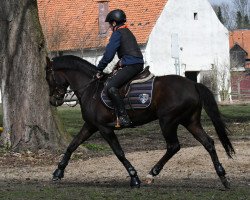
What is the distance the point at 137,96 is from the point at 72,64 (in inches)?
59.5

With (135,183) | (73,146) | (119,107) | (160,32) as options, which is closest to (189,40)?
(160,32)

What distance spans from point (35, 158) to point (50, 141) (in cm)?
87

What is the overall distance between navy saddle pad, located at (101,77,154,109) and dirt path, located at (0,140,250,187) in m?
1.65

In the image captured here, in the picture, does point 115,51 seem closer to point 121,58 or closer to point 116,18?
point 121,58

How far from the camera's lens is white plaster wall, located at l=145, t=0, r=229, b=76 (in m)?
58.0

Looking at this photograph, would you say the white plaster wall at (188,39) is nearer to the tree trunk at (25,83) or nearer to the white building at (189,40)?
the white building at (189,40)

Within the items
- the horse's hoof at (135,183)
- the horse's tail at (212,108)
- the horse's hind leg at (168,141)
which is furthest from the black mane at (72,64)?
the horse's hoof at (135,183)

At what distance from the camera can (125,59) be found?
12.4 meters

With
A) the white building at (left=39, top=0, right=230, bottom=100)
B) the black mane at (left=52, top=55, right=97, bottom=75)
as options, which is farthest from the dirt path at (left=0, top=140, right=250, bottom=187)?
the white building at (left=39, top=0, right=230, bottom=100)

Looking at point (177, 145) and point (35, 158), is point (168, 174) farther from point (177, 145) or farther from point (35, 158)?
point (35, 158)

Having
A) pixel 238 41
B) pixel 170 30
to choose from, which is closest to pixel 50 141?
pixel 170 30

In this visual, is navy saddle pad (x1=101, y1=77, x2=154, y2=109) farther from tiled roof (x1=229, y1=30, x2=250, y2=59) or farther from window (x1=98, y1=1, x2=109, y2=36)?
tiled roof (x1=229, y1=30, x2=250, y2=59)

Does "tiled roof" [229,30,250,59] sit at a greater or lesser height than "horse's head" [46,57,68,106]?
lesser

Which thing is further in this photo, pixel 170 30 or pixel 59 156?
pixel 170 30
